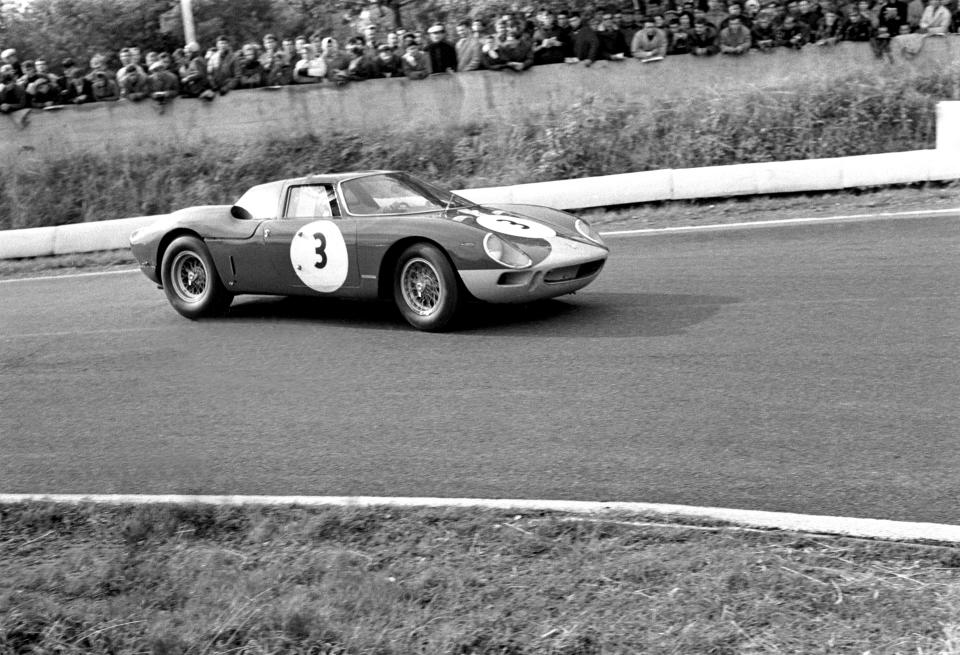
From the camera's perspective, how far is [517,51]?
51.1ft

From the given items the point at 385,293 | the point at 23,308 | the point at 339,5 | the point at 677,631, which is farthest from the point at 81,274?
the point at 339,5

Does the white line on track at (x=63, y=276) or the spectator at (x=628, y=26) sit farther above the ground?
the spectator at (x=628, y=26)

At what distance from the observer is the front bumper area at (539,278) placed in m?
7.49

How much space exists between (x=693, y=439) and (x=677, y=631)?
2021mm

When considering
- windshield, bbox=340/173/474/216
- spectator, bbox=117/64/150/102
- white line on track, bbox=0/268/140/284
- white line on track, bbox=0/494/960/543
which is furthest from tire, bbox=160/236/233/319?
spectator, bbox=117/64/150/102

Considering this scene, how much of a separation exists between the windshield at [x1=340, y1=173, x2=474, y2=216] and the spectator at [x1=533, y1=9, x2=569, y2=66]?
7.71m

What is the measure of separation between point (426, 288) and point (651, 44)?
9.06 m

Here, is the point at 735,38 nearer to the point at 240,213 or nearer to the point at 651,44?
the point at 651,44

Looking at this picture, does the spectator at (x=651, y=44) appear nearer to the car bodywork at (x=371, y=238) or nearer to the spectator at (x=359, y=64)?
the spectator at (x=359, y=64)

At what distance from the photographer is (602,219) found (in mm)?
12883

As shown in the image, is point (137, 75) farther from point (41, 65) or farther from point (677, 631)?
point (677, 631)

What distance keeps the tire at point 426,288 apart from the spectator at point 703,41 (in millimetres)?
9168

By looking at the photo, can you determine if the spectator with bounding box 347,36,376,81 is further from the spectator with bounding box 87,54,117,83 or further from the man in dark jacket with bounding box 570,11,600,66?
the spectator with bounding box 87,54,117,83

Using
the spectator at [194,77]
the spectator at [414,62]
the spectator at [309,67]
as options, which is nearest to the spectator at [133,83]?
the spectator at [194,77]
